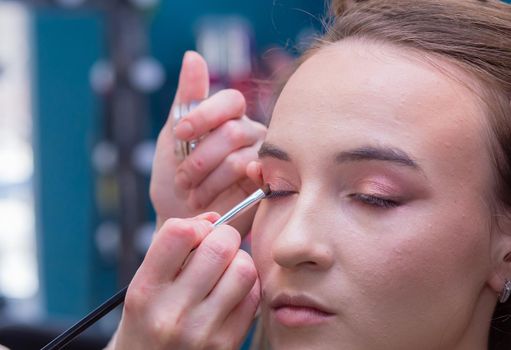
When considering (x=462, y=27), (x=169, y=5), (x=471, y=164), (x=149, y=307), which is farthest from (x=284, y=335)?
(x=169, y=5)

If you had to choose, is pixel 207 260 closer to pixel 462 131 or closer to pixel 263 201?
pixel 263 201

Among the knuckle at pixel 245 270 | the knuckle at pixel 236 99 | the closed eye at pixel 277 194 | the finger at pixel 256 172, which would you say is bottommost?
the knuckle at pixel 245 270

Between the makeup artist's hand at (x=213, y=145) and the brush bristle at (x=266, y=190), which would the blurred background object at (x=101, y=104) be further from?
the brush bristle at (x=266, y=190)

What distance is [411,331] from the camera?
2.89 feet

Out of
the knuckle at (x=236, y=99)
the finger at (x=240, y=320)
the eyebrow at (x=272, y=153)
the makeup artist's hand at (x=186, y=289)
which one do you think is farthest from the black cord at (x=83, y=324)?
the knuckle at (x=236, y=99)

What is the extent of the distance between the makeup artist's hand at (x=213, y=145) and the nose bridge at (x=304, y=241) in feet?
0.85

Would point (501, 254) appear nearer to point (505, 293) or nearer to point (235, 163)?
point (505, 293)

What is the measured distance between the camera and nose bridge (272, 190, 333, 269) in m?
0.86

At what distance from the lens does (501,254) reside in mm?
940

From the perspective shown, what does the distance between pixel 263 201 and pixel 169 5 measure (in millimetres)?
2499

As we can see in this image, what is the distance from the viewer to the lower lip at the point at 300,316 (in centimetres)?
88

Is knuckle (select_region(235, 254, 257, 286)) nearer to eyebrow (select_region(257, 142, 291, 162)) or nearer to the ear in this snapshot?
eyebrow (select_region(257, 142, 291, 162))

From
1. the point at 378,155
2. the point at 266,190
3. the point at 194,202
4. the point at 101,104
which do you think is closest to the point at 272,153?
the point at 266,190

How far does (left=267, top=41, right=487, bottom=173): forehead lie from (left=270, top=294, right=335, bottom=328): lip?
0.18 m
